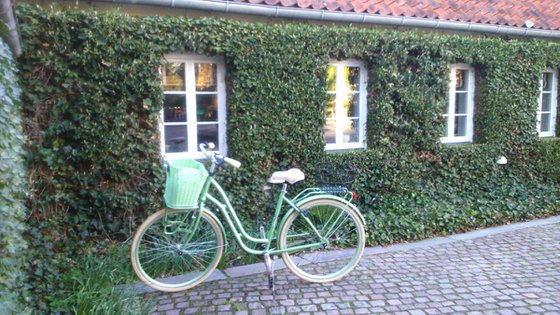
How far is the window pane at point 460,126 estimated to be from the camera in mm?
7932

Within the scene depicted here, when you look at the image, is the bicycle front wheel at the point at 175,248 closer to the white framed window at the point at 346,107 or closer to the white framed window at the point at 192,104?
the white framed window at the point at 192,104

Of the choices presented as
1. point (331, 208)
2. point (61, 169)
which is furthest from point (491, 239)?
point (61, 169)

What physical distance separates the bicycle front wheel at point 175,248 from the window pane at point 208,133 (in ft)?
5.92

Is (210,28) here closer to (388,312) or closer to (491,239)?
(388,312)

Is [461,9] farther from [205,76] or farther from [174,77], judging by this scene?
[174,77]

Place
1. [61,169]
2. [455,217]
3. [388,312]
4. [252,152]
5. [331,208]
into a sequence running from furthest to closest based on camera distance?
[455,217] < [252,152] < [61,169] < [331,208] < [388,312]

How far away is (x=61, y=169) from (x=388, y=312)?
348cm

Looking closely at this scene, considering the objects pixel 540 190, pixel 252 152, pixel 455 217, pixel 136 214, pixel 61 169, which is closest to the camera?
pixel 61 169

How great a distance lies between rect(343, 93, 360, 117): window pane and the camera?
6.79m

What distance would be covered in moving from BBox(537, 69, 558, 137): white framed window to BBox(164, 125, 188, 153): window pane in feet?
22.6

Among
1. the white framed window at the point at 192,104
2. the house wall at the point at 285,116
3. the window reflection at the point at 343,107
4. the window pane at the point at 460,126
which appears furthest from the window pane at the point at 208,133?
the window pane at the point at 460,126

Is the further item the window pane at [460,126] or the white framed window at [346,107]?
the window pane at [460,126]

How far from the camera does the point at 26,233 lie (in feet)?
14.4

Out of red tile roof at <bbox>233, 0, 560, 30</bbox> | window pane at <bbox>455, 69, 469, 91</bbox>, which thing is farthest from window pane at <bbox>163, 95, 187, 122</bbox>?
window pane at <bbox>455, 69, 469, 91</bbox>
